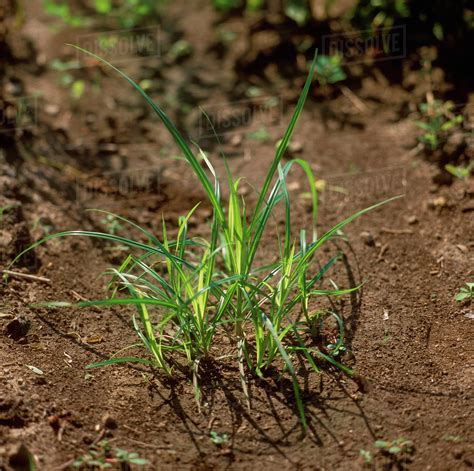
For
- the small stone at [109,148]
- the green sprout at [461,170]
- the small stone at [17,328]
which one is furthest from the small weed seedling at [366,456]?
the small stone at [109,148]

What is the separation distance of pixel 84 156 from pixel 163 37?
1317 millimetres

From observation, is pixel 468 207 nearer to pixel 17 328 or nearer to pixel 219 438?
pixel 219 438

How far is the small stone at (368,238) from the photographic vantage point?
3.00 metres

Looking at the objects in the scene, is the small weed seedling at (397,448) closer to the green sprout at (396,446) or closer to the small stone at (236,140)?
the green sprout at (396,446)

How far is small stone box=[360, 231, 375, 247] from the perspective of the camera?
300 centimetres

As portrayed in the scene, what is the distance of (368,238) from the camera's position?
9.86 feet

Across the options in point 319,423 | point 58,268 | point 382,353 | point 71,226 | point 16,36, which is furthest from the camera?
point 16,36

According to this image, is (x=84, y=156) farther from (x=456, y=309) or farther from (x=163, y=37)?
(x=456, y=309)

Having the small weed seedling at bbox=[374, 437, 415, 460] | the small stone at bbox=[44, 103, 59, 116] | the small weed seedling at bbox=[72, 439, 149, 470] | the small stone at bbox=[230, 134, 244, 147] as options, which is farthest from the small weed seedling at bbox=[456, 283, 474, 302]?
the small stone at bbox=[44, 103, 59, 116]

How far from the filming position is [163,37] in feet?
15.2

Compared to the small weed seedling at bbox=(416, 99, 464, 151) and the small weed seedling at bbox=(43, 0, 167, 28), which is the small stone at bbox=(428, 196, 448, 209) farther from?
the small weed seedling at bbox=(43, 0, 167, 28)

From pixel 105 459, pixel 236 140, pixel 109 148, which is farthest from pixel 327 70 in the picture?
pixel 105 459

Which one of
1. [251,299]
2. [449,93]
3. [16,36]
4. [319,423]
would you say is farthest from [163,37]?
[319,423]

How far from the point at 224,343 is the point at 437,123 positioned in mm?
1731
